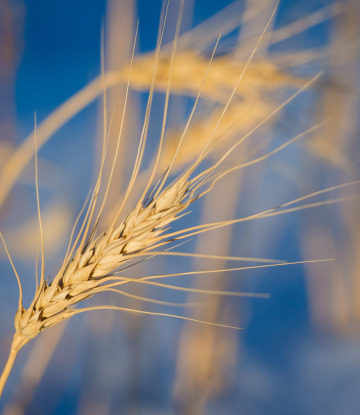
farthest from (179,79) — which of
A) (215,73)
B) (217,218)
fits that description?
(217,218)

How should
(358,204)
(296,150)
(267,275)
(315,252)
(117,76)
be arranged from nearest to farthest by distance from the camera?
(117,76) → (358,204) → (315,252) → (296,150) → (267,275)

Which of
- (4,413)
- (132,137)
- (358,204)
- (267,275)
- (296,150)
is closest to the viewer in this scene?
(4,413)

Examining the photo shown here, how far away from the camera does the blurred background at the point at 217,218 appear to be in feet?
2.08

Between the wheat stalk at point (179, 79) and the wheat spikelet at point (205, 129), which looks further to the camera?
the wheat spikelet at point (205, 129)

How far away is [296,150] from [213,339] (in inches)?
40.2

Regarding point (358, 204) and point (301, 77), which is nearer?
point (301, 77)

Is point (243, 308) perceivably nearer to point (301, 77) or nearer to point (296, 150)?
point (296, 150)

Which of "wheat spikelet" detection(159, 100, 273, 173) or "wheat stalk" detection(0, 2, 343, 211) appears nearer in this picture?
"wheat stalk" detection(0, 2, 343, 211)

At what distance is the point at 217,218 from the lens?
3.28 ft

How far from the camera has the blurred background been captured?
0.63 meters

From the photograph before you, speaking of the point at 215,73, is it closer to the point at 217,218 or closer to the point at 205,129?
the point at 205,129

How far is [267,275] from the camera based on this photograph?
1.55 metres

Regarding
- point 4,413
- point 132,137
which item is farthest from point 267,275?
point 4,413

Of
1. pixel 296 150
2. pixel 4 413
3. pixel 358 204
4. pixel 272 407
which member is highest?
pixel 296 150
